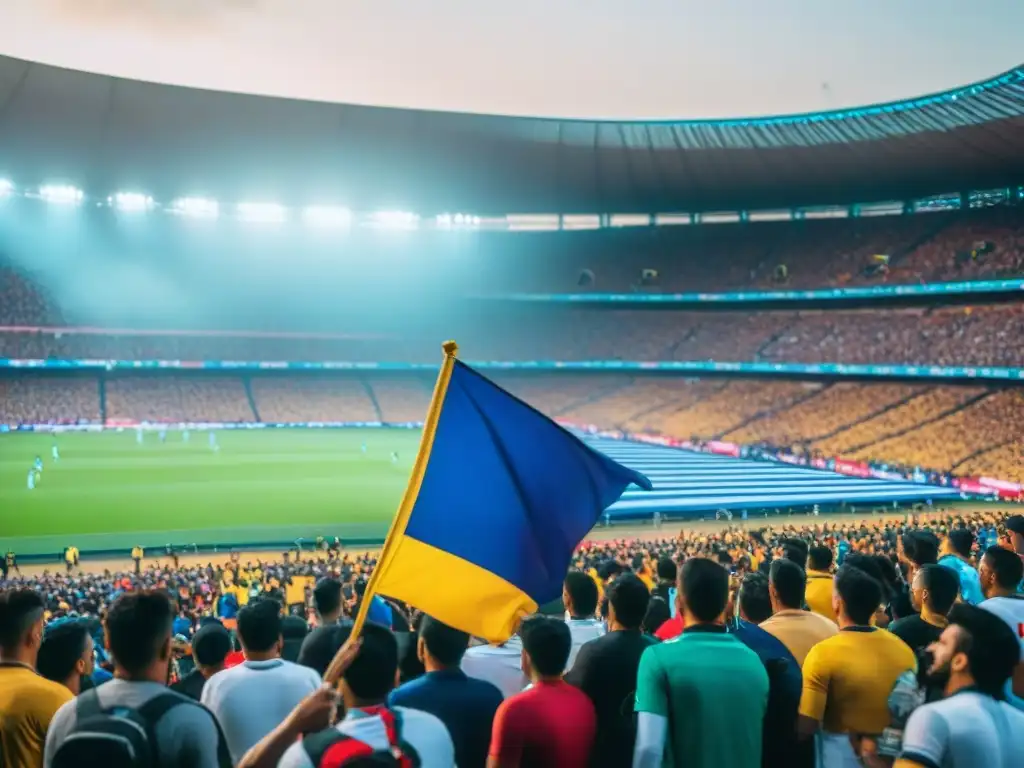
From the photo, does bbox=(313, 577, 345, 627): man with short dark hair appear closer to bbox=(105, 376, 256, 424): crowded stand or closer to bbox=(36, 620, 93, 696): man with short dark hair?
bbox=(36, 620, 93, 696): man with short dark hair

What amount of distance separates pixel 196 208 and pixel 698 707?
228 feet

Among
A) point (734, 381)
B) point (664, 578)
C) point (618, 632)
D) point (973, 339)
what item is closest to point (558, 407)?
point (734, 381)

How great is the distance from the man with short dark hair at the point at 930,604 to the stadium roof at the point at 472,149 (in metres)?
42.3

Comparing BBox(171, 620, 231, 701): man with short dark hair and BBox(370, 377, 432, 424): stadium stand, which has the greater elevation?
BBox(370, 377, 432, 424): stadium stand

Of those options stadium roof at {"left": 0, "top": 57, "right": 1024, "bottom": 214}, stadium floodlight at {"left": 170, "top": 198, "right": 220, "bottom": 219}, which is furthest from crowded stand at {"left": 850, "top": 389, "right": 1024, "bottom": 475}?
stadium floodlight at {"left": 170, "top": 198, "right": 220, "bottom": 219}

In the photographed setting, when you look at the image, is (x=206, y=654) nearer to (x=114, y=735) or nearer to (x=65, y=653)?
(x=65, y=653)

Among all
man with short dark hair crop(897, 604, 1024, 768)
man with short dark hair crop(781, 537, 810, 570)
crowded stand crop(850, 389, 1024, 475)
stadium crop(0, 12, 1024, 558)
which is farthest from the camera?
crowded stand crop(850, 389, 1024, 475)

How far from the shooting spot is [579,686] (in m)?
4.10

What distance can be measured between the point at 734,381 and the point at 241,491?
37.2 meters

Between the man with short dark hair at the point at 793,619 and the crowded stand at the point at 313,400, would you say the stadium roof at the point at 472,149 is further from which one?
the man with short dark hair at the point at 793,619

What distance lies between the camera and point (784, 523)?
26875mm

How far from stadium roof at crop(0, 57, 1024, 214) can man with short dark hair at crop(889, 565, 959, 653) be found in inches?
1666

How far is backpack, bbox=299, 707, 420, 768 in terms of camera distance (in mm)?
2770

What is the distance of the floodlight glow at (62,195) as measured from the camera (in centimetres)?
6072
